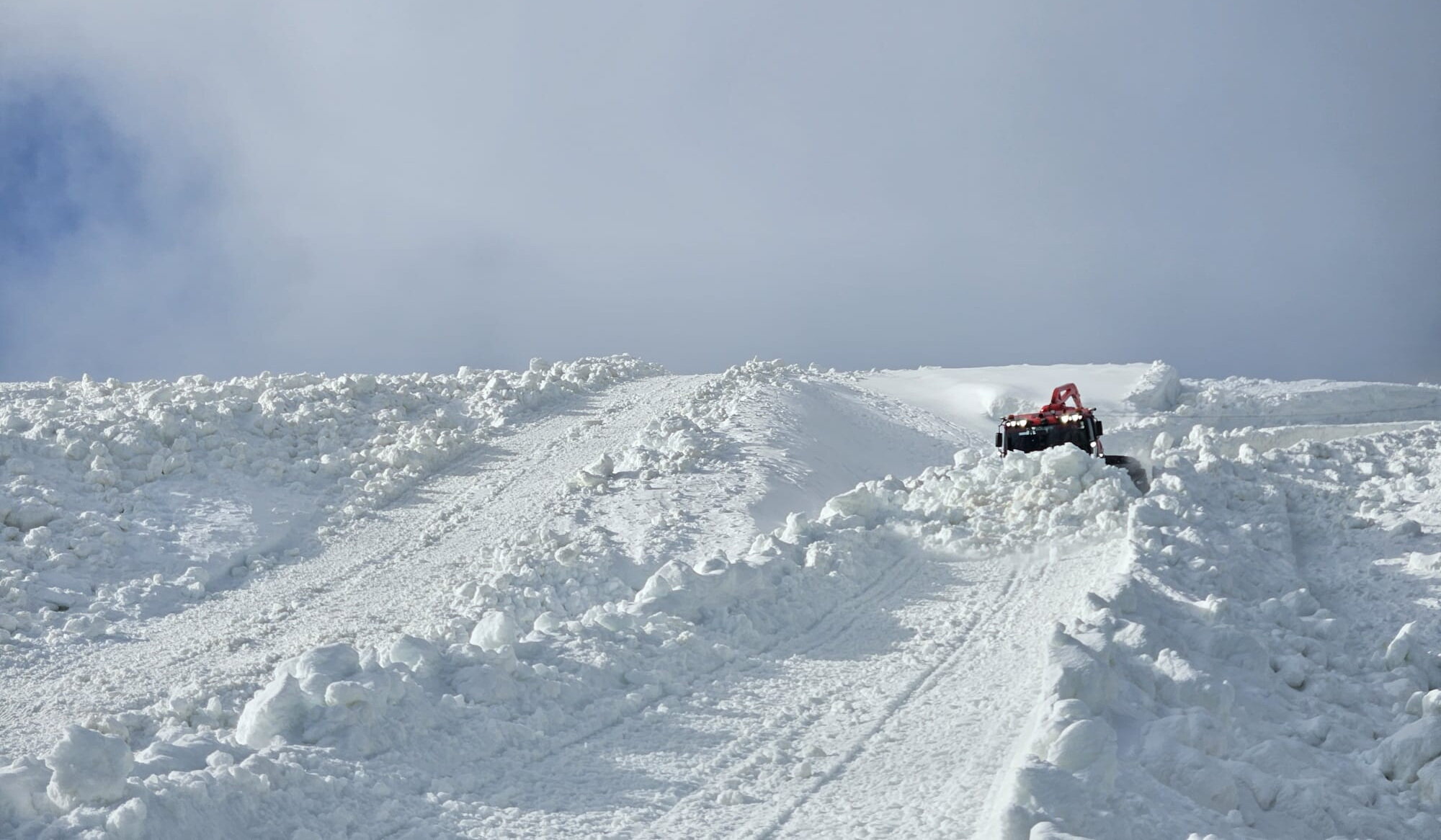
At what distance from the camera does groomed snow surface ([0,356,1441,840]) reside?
652cm

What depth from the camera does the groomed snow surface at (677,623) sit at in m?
6.52

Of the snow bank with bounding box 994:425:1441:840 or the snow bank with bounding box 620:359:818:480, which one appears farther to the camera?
the snow bank with bounding box 620:359:818:480

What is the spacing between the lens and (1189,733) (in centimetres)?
717

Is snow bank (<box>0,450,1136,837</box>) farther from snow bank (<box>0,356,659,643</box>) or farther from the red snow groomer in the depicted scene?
snow bank (<box>0,356,659,643</box>)

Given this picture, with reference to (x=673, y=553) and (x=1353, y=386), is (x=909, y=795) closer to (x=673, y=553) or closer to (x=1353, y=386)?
(x=673, y=553)

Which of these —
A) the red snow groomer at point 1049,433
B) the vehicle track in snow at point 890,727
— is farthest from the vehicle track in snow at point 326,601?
the red snow groomer at point 1049,433

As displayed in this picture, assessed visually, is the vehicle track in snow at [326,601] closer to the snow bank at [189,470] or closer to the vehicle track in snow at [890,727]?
the snow bank at [189,470]

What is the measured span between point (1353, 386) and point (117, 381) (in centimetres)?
2816

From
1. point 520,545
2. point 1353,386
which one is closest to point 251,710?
point 520,545

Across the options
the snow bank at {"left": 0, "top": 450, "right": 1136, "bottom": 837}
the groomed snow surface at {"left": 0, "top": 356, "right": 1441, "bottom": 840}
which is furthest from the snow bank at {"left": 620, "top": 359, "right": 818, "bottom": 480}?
the snow bank at {"left": 0, "top": 450, "right": 1136, "bottom": 837}

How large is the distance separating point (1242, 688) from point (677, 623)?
13.8 feet

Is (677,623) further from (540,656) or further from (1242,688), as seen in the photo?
(1242,688)

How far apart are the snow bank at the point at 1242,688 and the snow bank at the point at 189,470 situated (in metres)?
10.5

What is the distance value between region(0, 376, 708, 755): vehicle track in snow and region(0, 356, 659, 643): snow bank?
57 cm
